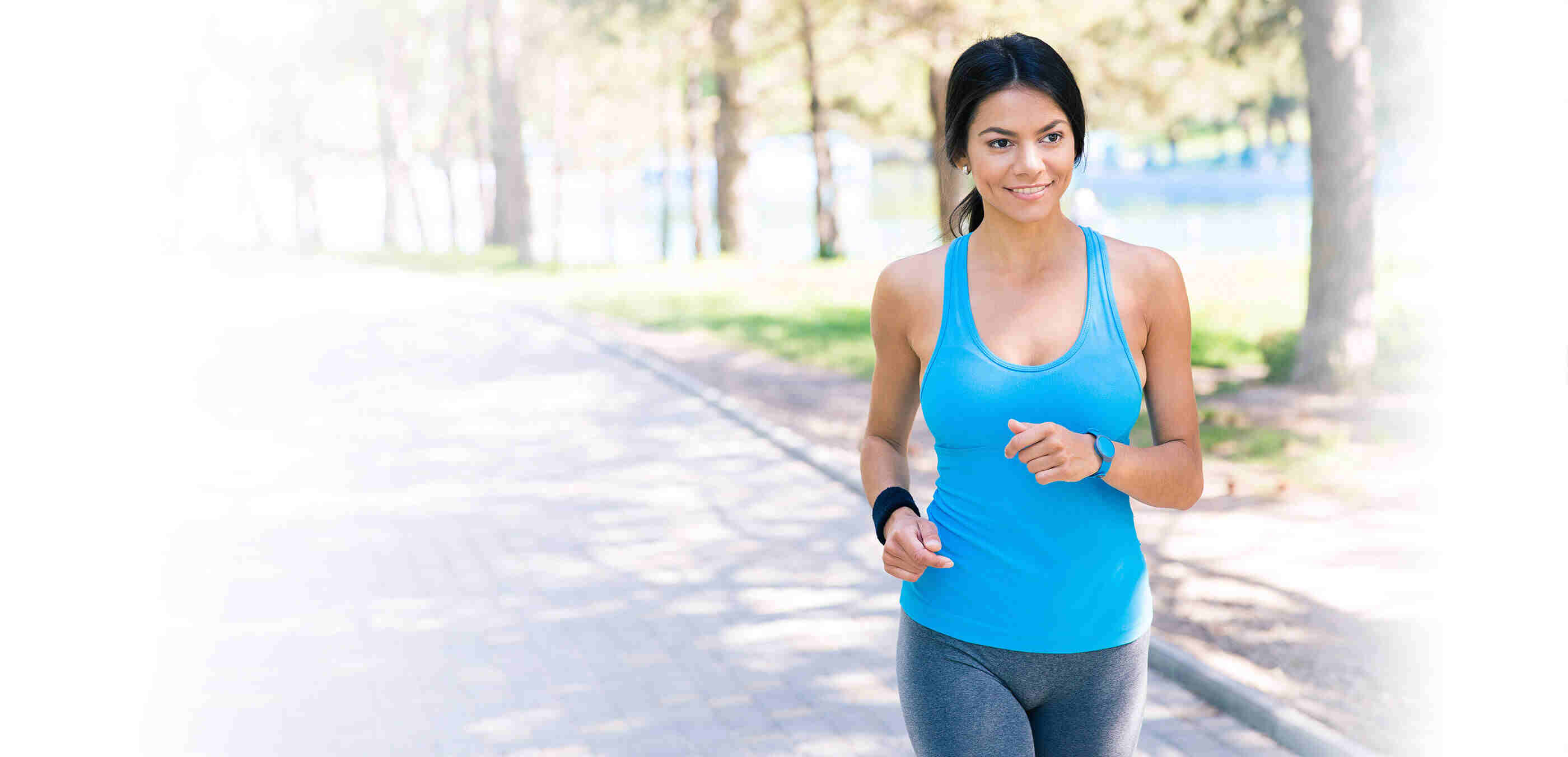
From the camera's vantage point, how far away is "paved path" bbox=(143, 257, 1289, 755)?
529 centimetres

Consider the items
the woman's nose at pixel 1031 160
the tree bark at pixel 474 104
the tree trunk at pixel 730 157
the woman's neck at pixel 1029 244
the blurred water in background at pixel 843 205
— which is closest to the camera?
the woman's nose at pixel 1031 160

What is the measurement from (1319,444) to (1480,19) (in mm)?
5771

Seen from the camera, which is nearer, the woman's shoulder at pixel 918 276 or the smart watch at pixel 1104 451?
the smart watch at pixel 1104 451

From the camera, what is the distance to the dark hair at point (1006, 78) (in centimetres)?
239

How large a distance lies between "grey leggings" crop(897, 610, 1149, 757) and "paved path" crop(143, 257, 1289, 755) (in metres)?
2.51

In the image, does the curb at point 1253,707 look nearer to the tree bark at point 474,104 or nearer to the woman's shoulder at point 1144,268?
the woman's shoulder at point 1144,268

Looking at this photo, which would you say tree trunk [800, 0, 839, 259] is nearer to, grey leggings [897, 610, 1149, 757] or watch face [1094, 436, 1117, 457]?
grey leggings [897, 610, 1149, 757]

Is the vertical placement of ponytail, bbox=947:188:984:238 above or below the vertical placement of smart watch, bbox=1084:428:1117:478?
above

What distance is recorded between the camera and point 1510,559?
711 cm

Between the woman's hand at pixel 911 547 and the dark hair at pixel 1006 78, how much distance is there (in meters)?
0.62

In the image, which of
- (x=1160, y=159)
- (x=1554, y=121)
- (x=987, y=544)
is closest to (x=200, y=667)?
(x=987, y=544)

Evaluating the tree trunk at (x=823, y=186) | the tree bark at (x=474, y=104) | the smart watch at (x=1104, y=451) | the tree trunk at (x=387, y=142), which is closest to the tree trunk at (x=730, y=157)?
the tree trunk at (x=823, y=186)

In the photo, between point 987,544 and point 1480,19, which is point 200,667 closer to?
point 987,544

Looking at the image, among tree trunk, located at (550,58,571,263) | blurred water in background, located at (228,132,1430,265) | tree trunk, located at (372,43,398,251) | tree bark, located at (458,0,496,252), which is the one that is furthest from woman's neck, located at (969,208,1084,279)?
tree trunk, located at (372,43,398,251)
